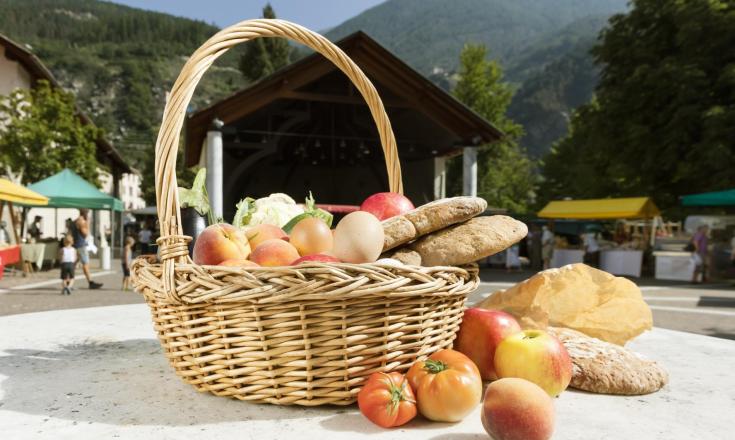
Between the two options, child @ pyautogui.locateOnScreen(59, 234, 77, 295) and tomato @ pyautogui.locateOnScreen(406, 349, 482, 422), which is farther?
child @ pyautogui.locateOnScreen(59, 234, 77, 295)

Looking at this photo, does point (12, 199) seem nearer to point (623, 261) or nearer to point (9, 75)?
point (9, 75)

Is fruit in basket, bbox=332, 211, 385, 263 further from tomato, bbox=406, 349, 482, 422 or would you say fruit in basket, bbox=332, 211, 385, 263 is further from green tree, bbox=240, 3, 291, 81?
green tree, bbox=240, 3, 291, 81

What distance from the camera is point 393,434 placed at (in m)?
1.08

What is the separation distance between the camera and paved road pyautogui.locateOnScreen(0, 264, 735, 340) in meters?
6.71

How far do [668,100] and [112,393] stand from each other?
1985 centimetres

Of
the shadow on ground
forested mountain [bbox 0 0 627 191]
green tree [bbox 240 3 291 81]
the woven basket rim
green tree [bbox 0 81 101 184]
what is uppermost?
forested mountain [bbox 0 0 627 191]

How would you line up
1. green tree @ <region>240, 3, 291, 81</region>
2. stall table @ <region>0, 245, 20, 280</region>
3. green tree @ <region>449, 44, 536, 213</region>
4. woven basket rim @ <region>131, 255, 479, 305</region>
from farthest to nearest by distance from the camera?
green tree @ <region>240, 3, 291, 81</region>
green tree @ <region>449, 44, 536, 213</region>
stall table @ <region>0, 245, 20, 280</region>
woven basket rim @ <region>131, 255, 479, 305</region>

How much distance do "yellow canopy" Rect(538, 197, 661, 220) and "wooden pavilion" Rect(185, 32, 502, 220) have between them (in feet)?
15.8

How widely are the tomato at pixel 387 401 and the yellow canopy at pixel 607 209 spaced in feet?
52.9

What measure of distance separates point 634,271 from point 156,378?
637 inches

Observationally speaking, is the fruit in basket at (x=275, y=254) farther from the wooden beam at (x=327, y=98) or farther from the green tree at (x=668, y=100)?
the green tree at (x=668, y=100)

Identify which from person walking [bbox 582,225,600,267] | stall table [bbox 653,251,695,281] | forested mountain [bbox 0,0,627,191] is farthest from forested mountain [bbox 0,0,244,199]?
stall table [bbox 653,251,695,281]

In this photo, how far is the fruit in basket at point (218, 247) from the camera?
1401 millimetres

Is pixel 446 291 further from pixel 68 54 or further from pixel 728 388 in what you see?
pixel 68 54
